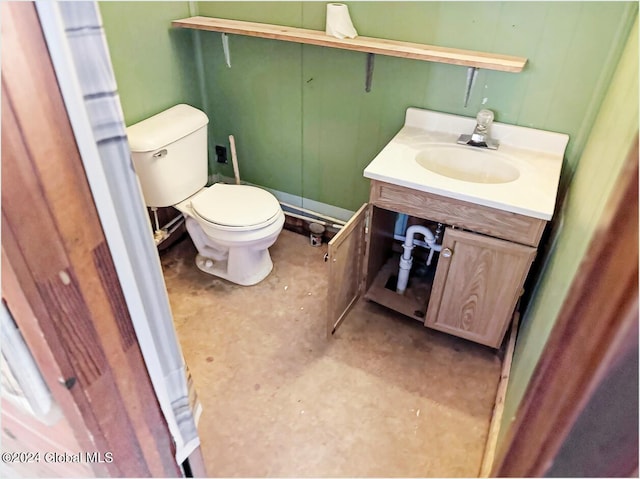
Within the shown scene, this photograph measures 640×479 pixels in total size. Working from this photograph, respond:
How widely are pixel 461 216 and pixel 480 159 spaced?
362 millimetres

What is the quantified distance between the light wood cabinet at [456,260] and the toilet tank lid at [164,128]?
91 cm

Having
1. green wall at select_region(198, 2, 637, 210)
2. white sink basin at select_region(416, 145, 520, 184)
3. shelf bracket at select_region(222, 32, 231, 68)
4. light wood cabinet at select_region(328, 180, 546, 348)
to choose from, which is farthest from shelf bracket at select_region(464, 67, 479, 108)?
shelf bracket at select_region(222, 32, 231, 68)

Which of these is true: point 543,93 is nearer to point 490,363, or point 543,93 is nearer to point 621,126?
point 621,126

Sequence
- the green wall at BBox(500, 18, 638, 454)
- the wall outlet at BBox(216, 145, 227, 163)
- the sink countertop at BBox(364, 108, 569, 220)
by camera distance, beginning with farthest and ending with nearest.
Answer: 1. the wall outlet at BBox(216, 145, 227, 163)
2. the sink countertop at BBox(364, 108, 569, 220)
3. the green wall at BBox(500, 18, 638, 454)

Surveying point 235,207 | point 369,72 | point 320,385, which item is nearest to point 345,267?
point 320,385

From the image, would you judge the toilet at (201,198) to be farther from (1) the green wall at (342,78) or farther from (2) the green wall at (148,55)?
(1) the green wall at (342,78)

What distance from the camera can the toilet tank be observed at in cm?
197

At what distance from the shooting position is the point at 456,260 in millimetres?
1738

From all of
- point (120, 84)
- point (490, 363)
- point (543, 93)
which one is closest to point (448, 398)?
point (490, 363)

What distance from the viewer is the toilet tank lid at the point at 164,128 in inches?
76.9

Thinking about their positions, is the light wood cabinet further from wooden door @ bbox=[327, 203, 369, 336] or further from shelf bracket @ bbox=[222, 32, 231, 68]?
shelf bracket @ bbox=[222, 32, 231, 68]

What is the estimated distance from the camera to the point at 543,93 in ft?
5.78

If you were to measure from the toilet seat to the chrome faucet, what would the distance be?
0.92 meters

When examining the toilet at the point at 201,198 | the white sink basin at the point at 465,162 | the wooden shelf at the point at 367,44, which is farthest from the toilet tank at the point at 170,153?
the white sink basin at the point at 465,162
